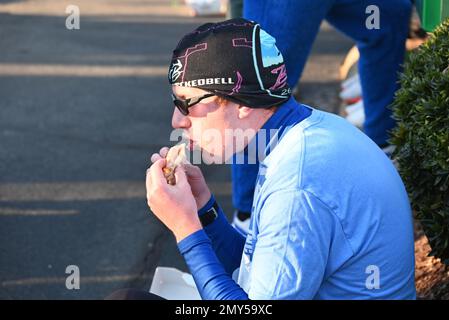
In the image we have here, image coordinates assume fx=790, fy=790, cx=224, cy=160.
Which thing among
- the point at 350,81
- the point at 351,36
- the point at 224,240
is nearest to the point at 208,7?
the point at 350,81

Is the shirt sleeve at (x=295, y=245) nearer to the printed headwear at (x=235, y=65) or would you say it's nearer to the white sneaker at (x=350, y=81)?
the printed headwear at (x=235, y=65)

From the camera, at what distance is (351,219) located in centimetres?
203

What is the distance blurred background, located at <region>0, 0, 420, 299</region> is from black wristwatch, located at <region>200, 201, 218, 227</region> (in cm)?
128

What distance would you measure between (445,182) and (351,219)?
747 millimetres

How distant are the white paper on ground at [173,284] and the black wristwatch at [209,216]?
56 centimetres

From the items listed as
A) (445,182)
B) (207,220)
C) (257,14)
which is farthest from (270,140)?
(257,14)

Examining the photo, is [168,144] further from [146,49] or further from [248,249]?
[248,249]

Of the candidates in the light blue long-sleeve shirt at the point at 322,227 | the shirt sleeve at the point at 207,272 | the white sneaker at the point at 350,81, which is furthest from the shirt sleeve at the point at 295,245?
the white sneaker at the point at 350,81

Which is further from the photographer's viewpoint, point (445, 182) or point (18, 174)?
point (18, 174)

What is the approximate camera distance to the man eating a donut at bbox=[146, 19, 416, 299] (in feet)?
6.55

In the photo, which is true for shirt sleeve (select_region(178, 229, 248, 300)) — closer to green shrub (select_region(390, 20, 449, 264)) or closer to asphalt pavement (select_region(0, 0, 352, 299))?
green shrub (select_region(390, 20, 449, 264))

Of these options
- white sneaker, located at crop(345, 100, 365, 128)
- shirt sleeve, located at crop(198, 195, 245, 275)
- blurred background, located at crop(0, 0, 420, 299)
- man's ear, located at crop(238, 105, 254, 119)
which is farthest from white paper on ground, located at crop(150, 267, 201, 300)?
white sneaker, located at crop(345, 100, 365, 128)

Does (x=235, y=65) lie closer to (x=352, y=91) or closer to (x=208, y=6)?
(x=352, y=91)

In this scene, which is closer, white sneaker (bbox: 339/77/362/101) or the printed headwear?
the printed headwear
